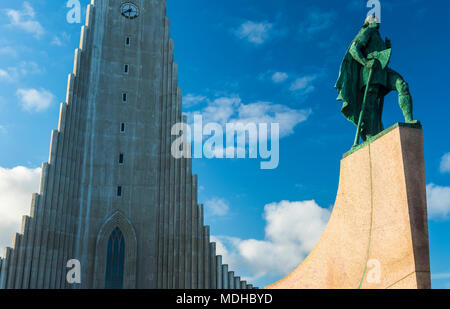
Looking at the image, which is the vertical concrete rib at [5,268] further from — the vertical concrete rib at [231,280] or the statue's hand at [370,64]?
the statue's hand at [370,64]

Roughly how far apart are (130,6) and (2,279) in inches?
693

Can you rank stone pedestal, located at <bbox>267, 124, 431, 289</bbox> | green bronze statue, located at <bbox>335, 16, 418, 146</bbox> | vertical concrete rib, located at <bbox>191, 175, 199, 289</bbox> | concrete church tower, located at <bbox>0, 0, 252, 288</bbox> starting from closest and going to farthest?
stone pedestal, located at <bbox>267, 124, 431, 289</bbox> < green bronze statue, located at <bbox>335, 16, 418, 146</bbox> < concrete church tower, located at <bbox>0, 0, 252, 288</bbox> < vertical concrete rib, located at <bbox>191, 175, 199, 289</bbox>

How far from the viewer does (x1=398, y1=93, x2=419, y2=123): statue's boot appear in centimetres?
1091

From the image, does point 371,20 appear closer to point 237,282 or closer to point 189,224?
point 189,224

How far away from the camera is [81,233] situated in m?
25.8

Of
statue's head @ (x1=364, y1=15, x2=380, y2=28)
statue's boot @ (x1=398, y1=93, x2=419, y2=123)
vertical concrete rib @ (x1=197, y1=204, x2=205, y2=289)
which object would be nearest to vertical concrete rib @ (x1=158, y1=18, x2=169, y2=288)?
vertical concrete rib @ (x1=197, y1=204, x2=205, y2=289)

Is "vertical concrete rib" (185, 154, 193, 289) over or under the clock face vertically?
under

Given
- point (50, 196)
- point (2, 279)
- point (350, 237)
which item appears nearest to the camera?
point (350, 237)

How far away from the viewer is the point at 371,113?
12.6 metres

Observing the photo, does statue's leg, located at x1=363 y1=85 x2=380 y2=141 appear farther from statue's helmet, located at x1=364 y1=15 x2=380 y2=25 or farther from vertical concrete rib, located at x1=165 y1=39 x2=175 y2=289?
vertical concrete rib, located at x1=165 y1=39 x2=175 y2=289

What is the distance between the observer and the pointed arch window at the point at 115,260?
25375mm

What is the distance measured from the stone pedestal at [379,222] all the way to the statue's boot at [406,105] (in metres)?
0.68
